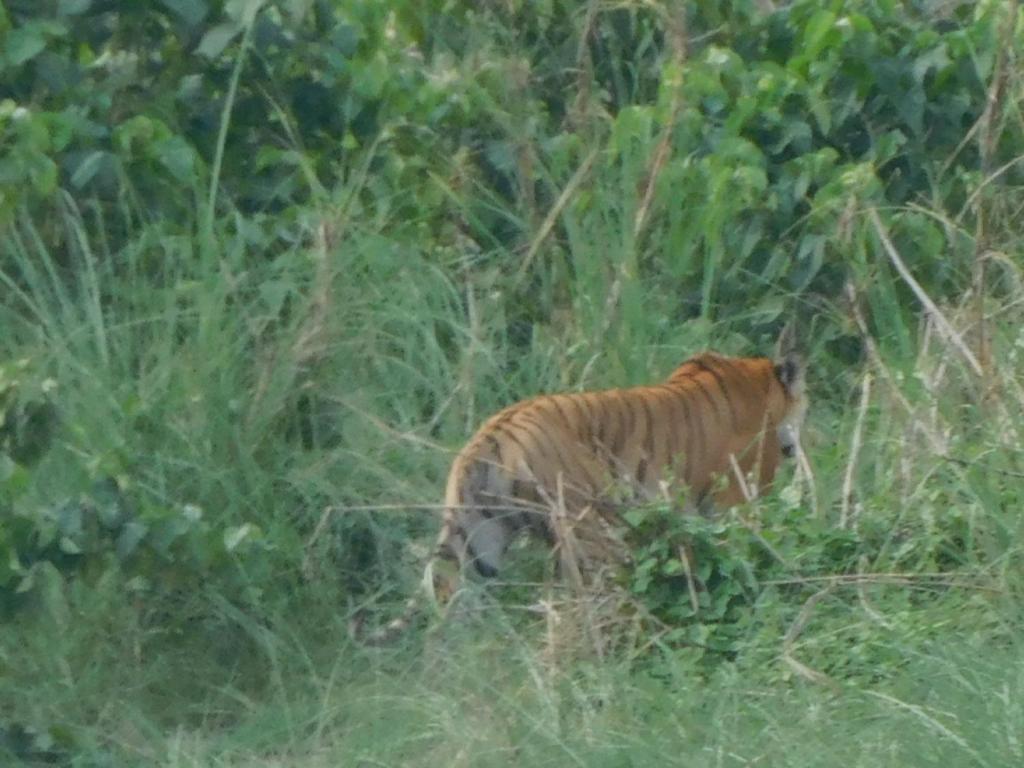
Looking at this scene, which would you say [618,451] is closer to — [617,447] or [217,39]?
[617,447]

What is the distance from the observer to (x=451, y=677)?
4.67m

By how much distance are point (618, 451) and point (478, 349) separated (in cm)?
66

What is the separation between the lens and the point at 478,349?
6.02 m

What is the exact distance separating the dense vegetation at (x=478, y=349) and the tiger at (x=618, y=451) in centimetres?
16

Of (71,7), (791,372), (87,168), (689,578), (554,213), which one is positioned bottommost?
(791,372)

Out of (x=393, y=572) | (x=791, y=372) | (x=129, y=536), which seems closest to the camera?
(x=129, y=536)

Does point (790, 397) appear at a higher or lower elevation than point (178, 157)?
lower

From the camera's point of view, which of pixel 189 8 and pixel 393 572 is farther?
pixel 189 8

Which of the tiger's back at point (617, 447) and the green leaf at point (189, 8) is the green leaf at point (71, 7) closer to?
the green leaf at point (189, 8)

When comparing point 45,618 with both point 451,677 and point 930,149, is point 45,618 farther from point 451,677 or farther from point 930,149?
point 930,149

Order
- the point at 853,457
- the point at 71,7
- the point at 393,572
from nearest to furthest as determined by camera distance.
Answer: the point at 853,457 → the point at 393,572 → the point at 71,7

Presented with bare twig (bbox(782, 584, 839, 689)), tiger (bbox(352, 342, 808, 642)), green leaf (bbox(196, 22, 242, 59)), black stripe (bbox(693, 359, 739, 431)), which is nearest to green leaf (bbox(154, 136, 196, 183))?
green leaf (bbox(196, 22, 242, 59))

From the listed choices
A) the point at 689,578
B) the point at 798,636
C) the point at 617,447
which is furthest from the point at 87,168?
the point at 798,636

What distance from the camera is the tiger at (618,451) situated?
16.8 ft
